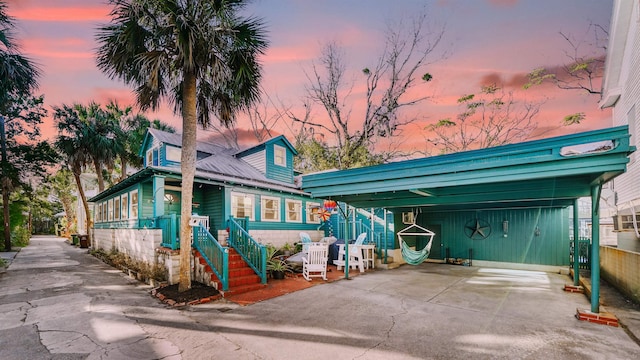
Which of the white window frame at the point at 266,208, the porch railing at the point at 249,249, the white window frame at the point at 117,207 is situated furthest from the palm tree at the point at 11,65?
the porch railing at the point at 249,249

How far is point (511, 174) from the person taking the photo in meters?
5.04

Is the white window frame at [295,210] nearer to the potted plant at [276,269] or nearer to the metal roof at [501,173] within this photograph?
the potted plant at [276,269]

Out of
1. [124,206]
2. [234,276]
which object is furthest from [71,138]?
[234,276]

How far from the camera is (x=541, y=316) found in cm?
554

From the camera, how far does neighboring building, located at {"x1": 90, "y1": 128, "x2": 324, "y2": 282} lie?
365 inches

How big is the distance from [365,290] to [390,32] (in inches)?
658

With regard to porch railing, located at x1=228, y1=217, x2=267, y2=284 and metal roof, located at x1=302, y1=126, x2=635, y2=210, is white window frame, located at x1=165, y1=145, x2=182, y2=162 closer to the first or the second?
porch railing, located at x1=228, y1=217, x2=267, y2=284

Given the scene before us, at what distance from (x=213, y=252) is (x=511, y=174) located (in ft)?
23.7

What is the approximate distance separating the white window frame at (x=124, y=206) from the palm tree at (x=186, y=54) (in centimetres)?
662

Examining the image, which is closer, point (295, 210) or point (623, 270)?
point (623, 270)

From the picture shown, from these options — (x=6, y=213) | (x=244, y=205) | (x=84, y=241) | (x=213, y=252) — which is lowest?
(x=84, y=241)

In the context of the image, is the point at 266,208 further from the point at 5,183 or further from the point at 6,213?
the point at 6,213

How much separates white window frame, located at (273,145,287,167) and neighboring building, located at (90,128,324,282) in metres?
0.05

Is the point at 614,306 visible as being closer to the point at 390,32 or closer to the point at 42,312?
the point at 42,312
